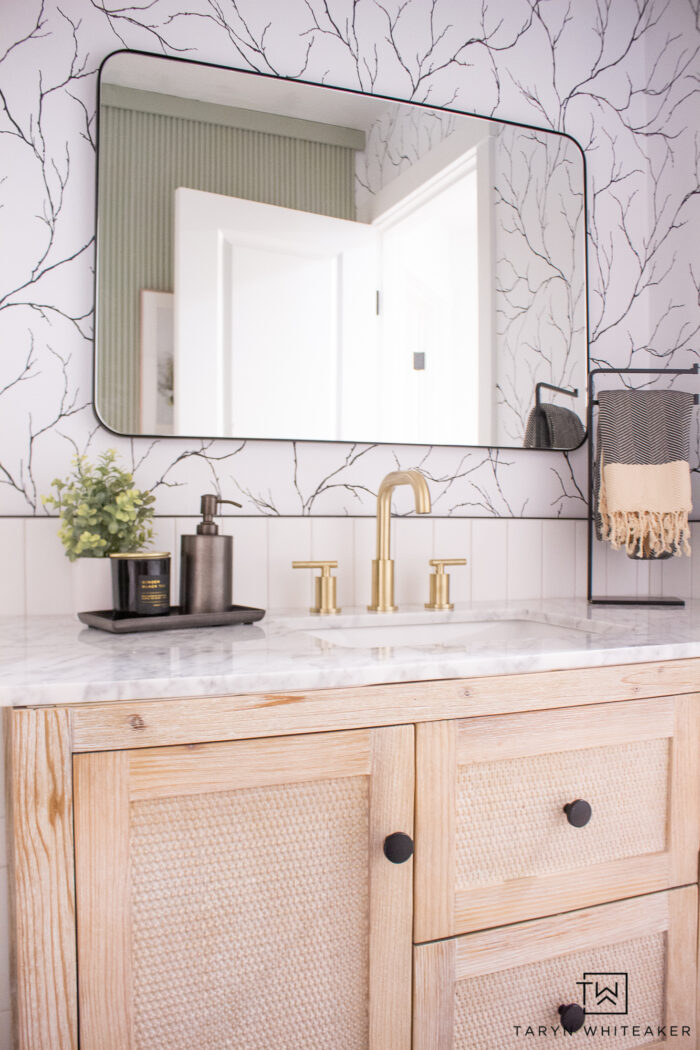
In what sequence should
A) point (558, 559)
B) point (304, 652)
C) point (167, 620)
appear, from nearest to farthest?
point (304, 652)
point (167, 620)
point (558, 559)

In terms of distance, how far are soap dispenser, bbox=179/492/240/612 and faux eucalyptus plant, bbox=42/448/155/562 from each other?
97 millimetres

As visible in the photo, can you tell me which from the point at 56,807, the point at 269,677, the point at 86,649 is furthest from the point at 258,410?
the point at 56,807

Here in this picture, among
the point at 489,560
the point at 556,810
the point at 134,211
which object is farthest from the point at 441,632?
the point at 134,211

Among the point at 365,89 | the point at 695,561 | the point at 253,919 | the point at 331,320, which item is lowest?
the point at 253,919

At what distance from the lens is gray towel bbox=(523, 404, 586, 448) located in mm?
1695

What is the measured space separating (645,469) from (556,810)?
80 cm

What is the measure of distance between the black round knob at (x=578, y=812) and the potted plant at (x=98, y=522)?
2.59ft

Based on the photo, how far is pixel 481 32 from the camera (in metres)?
1.68

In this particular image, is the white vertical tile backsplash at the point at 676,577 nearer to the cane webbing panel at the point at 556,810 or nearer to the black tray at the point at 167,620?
the cane webbing panel at the point at 556,810

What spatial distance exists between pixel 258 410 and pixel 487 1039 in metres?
1.08

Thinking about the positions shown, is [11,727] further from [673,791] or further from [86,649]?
[673,791]

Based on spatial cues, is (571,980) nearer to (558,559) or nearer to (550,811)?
(550,811)

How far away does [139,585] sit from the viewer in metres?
1.20

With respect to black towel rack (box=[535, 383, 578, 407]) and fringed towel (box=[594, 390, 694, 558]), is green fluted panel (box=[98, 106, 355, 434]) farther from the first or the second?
fringed towel (box=[594, 390, 694, 558])
